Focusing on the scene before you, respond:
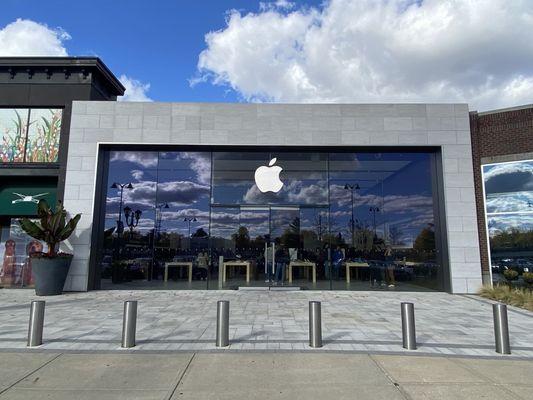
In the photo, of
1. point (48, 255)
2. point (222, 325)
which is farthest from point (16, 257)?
point (222, 325)

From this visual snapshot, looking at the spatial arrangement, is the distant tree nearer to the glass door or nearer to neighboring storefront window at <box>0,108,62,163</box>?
the glass door

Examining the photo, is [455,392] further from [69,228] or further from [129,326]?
[69,228]

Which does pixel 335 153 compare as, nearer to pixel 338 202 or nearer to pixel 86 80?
pixel 338 202

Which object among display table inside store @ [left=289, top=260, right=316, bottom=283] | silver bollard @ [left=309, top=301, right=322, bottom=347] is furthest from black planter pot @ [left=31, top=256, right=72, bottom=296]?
silver bollard @ [left=309, top=301, right=322, bottom=347]

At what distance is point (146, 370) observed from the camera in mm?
5508

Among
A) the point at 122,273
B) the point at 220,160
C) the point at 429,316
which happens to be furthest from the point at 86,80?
the point at 429,316

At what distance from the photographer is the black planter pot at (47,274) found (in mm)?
12844

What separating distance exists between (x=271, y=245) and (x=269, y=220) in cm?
95

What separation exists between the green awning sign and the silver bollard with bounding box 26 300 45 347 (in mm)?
9370

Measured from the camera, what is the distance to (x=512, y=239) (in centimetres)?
1384

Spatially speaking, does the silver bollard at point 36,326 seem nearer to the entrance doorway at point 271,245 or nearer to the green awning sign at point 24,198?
the entrance doorway at point 271,245

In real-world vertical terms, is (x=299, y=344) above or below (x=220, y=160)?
below

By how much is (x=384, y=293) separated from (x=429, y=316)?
13.9 ft

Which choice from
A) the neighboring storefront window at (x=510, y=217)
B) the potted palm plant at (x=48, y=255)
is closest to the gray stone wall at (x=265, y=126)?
the neighboring storefront window at (x=510, y=217)
